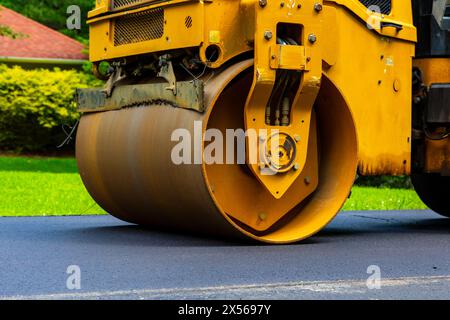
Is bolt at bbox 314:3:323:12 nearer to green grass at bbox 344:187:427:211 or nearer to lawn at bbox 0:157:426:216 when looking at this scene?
lawn at bbox 0:157:426:216

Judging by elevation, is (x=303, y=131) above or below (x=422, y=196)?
above

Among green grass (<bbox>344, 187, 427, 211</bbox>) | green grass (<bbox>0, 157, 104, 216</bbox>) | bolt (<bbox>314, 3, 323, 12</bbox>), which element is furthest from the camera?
green grass (<bbox>344, 187, 427, 211</bbox>)

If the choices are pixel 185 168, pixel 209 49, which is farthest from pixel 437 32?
pixel 185 168

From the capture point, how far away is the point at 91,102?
332 inches

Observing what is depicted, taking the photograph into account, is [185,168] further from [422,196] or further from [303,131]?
[422,196]

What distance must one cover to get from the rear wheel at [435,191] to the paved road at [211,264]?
1272mm

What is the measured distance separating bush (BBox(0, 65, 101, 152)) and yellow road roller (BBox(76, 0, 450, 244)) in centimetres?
1659

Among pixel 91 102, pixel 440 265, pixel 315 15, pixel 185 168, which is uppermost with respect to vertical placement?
pixel 315 15

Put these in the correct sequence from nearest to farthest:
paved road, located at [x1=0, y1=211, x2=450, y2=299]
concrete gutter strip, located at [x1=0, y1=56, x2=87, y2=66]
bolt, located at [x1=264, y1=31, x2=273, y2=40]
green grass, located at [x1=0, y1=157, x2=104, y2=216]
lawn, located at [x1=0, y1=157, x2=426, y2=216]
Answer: paved road, located at [x1=0, y1=211, x2=450, y2=299]
bolt, located at [x1=264, y1=31, x2=273, y2=40]
green grass, located at [x1=0, y1=157, x2=104, y2=216]
lawn, located at [x1=0, y1=157, x2=426, y2=216]
concrete gutter strip, located at [x1=0, y1=56, x2=87, y2=66]

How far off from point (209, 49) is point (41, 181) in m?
10.8

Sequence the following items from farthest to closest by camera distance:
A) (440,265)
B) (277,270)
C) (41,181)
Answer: (41,181)
(440,265)
(277,270)

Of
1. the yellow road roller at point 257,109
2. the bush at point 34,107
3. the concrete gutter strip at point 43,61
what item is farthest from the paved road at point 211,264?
the concrete gutter strip at point 43,61

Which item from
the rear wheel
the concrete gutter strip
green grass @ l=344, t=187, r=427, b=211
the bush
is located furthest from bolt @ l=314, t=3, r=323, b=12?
the concrete gutter strip

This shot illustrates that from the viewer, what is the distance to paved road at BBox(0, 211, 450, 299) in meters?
5.03
